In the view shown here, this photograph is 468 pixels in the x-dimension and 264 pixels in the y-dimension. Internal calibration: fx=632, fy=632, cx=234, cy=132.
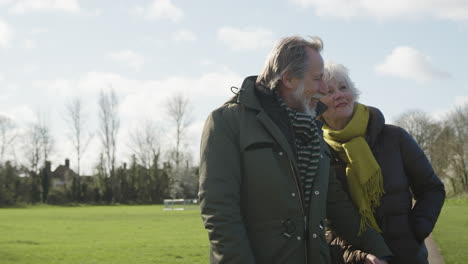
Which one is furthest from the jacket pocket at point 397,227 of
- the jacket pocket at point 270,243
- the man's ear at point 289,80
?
the man's ear at point 289,80

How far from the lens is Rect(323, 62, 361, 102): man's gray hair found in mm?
4402

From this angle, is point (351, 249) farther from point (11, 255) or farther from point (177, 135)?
point (177, 135)

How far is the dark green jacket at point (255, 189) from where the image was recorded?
298 cm

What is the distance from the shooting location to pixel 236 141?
3.13 metres

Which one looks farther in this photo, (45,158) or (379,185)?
(45,158)

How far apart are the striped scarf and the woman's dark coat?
102 cm

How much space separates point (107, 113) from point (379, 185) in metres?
78.8

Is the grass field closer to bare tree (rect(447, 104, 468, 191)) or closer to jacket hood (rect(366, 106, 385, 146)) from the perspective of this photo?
jacket hood (rect(366, 106, 385, 146))

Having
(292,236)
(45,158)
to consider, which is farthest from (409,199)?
(45,158)

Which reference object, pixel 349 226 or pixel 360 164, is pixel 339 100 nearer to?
pixel 360 164

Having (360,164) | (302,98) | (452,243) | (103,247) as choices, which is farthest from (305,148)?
(103,247)

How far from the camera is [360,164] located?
419 centimetres

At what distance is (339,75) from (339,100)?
18cm

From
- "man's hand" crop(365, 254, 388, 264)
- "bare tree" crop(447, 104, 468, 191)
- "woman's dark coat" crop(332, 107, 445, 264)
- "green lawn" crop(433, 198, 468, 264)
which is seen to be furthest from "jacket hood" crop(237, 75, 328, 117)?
"bare tree" crop(447, 104, 468, 191)
